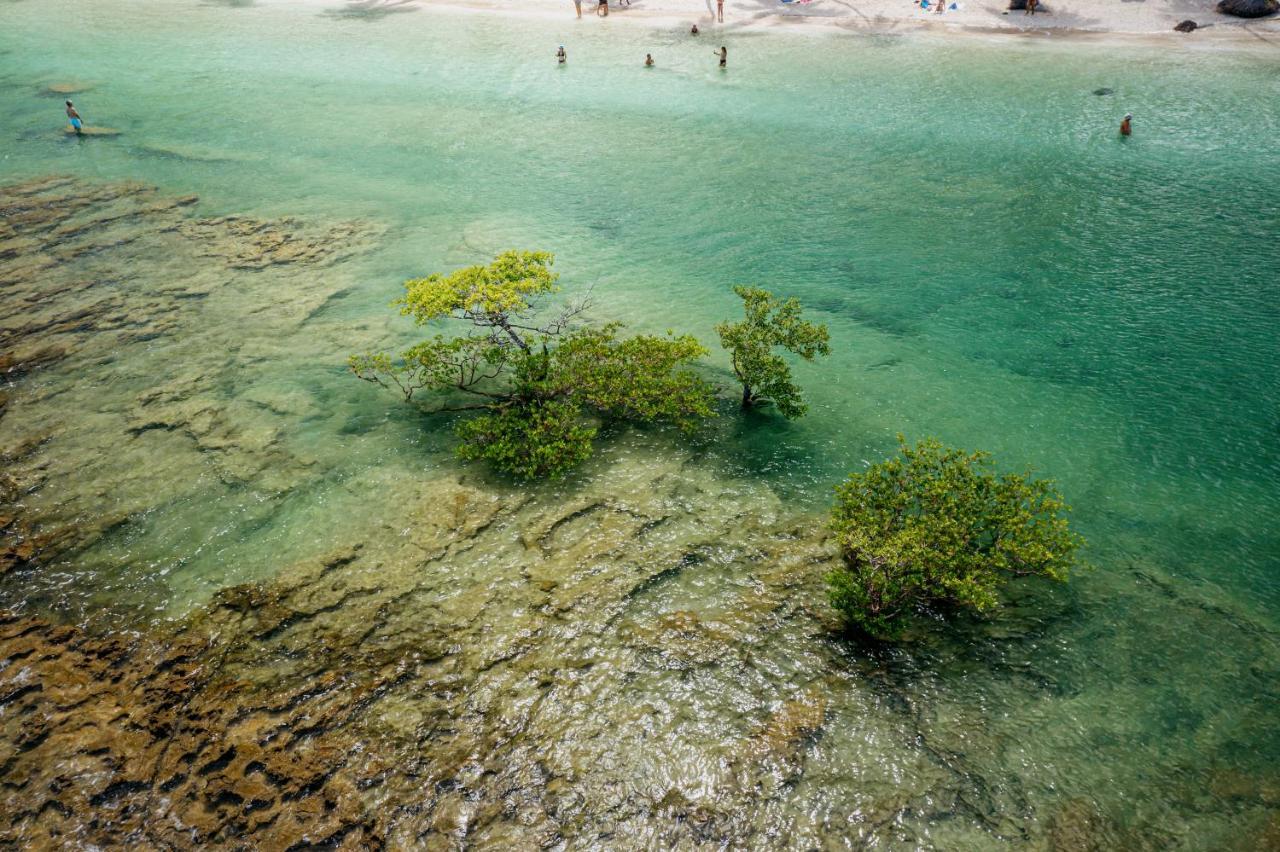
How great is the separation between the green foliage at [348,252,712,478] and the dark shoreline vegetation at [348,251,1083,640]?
3cm

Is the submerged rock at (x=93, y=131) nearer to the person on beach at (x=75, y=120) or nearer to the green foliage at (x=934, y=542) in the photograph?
the person on beach at (x=75, y=120)

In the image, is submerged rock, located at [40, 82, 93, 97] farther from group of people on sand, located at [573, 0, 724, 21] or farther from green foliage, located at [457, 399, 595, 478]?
green foliage, located at [457, 399, 595, 478]

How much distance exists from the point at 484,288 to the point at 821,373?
779 centimetres

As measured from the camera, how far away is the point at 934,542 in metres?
10.3

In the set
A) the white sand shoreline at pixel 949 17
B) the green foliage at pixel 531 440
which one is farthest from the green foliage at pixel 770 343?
the white sand shoreline at pixel 949 17

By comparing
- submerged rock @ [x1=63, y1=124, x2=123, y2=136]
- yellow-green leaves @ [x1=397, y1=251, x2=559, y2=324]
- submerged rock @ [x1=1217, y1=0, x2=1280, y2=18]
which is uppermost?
submerged rock @ [x1=1217, y1=0, x2=1280, y2=18]

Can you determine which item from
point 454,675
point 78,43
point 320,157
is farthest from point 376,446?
point 78,43

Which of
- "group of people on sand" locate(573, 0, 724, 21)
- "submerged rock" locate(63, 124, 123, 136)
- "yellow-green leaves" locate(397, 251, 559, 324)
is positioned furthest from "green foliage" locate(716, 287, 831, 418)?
"group of people on sand" locate(573, 0, 724, 21)

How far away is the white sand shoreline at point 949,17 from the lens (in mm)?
37719

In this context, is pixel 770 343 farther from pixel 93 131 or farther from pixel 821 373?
pixel 93 131

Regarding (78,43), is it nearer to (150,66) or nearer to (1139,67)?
(150,66)

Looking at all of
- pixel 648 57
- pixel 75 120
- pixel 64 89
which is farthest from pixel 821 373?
pixel 64 89

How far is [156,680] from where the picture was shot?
9836 mm

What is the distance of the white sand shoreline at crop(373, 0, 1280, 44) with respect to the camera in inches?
1485
